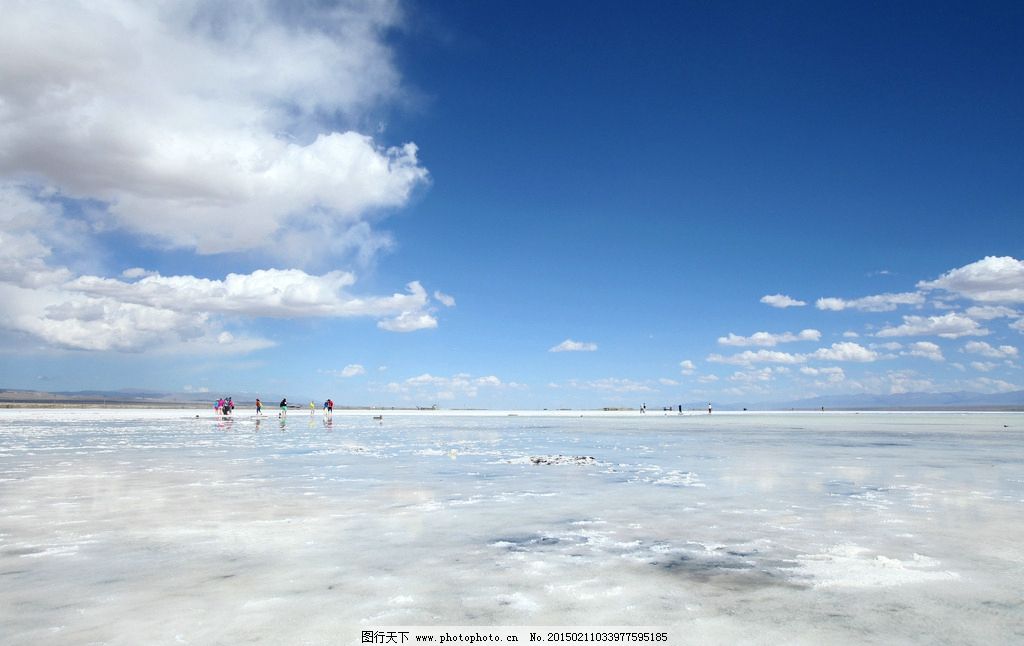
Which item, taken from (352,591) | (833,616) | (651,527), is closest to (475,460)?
(651,527)

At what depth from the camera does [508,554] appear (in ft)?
25.1

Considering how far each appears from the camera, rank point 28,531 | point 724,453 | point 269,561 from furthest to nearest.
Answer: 1. point 724,453
2. point 28,531
3. point 269,561

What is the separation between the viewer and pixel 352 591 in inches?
241

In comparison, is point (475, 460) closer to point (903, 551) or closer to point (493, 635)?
point (903, 551)

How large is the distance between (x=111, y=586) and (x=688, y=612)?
5.69 m

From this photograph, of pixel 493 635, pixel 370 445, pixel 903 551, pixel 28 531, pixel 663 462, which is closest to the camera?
pixel 493 635

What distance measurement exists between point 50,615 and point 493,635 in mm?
3923

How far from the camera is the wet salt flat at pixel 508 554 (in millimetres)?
5340

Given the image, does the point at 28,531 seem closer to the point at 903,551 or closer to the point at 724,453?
the point at 903,551

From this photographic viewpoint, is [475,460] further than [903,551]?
Yes

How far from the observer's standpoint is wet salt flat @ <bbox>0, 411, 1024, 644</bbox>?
5.34 m

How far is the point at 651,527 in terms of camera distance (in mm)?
9344

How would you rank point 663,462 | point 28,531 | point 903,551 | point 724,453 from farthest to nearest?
point 724,453
point 663,462
point 28,531
point 903,551

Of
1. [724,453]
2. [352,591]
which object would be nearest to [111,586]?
[352,591]
